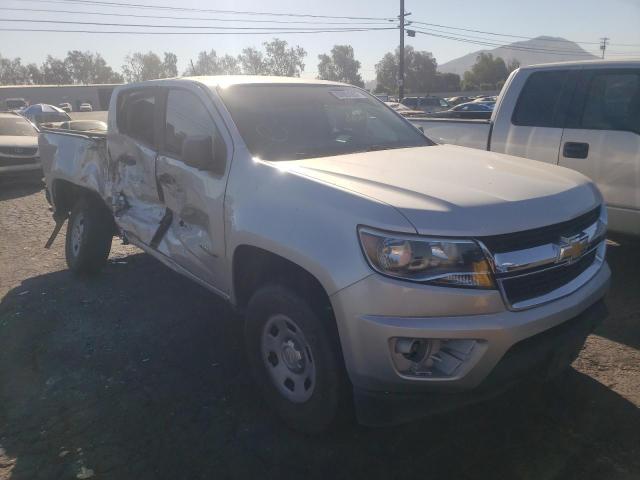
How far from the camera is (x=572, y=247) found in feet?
8.16

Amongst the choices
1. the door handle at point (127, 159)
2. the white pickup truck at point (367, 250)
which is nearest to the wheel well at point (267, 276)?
the white pickup truck at point (367, 250)

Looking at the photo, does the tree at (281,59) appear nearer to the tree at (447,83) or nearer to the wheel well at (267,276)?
the tree at (447,83)

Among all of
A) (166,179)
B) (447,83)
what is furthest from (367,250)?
(447,83)

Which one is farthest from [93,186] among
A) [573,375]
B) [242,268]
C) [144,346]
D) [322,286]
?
[573,375]

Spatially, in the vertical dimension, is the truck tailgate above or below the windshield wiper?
below

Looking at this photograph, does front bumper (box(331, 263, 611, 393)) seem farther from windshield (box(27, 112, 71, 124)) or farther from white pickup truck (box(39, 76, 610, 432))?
windshield (box(27, 112, 71, 124))

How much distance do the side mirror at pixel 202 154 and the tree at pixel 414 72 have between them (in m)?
83.8

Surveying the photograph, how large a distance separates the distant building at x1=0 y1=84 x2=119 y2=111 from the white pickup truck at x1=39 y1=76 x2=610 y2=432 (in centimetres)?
6949

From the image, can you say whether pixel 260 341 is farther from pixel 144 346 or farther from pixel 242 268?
pixel 144 346

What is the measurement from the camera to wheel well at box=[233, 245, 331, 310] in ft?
8.43

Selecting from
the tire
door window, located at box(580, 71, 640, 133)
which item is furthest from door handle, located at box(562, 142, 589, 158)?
the tire

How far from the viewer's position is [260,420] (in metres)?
2.97

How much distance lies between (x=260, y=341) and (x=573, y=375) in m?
1.97

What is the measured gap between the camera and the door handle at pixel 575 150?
4.71m
